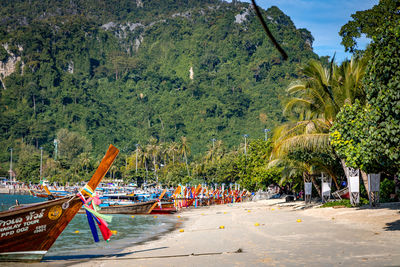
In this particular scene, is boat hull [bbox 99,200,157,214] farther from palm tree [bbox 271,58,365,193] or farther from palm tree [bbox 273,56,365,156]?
palm tree [bbox 271,58,365,193]

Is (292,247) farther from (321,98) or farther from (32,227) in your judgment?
(321,98)

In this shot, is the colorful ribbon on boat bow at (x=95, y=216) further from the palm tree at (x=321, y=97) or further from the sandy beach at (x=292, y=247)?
the palm tree at (x=321, y=97)

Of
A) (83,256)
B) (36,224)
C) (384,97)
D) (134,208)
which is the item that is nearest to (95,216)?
(36,224)

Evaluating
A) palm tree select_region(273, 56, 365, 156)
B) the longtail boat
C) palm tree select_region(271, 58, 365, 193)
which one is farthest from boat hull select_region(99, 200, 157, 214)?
the longtail boat

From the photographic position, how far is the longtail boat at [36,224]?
11867 mm

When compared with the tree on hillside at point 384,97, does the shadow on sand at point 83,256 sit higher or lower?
lower

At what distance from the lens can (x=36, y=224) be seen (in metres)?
12.2

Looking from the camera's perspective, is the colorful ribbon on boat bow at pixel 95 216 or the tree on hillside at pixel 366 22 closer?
the colorful ribbon on boat bow at pixel 95 216

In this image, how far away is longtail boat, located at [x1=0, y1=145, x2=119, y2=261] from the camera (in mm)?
11867

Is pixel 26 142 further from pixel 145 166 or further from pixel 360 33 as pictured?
pixel 360 33

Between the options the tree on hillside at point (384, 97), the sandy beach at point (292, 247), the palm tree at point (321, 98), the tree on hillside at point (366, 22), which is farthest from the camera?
the palm tree at point (321, 98)

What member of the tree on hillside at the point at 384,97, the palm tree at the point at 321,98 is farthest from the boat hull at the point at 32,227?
the palm tree at the point at 321,98

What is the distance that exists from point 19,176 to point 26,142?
34.1 metres

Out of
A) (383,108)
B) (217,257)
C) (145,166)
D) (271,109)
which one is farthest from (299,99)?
(271,109)
